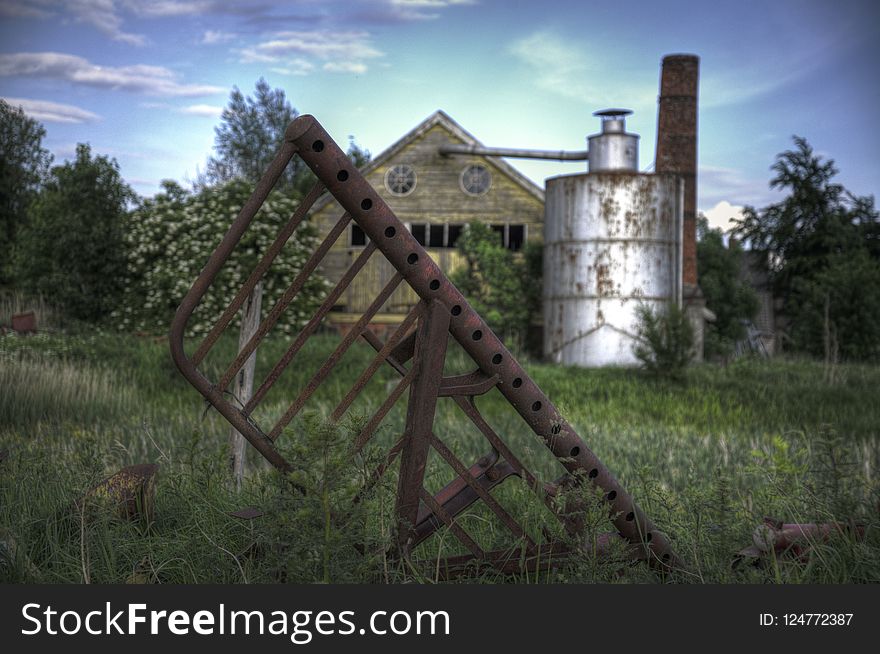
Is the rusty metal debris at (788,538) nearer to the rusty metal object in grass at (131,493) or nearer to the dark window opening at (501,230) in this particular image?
the rusty metal object in grass at (131,493)

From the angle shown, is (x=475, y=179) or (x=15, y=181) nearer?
(x=475, y=179)

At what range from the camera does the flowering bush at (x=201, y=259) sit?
53.1ft

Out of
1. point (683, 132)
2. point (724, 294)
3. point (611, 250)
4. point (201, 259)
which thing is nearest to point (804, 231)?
point (724, 294)

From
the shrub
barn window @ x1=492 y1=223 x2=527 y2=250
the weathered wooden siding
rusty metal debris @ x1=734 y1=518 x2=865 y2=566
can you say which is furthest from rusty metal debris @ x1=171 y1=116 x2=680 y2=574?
barn window @ x1=492 y1=223 x2=527 y2=250

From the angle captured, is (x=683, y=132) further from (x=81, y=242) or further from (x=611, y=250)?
(x=81, y=242)

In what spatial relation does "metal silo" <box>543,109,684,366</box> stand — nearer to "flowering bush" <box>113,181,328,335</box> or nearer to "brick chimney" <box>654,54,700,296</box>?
"brick chimney" <box>654,54,700,296</box>

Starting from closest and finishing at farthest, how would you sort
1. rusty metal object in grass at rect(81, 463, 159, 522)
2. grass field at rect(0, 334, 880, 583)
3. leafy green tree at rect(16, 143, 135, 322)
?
grass field at rect(0, 334, 880, 583) → rusty metal object in grass at rect(81, 463, 159, 522) → leafy green tree at rect(16, 143, 135, 322)

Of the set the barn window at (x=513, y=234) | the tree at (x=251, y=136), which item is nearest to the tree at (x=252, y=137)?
the tree at (x=251, y=136)

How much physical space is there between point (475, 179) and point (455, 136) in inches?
40.9

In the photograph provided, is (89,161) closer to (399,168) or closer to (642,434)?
(399,168)

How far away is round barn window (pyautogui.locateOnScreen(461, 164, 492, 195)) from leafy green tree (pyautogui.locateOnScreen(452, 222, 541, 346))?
131cm

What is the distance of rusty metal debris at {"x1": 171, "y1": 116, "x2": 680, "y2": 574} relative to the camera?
260 centimetres

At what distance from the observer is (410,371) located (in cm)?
270

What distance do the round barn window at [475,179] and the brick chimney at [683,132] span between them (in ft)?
12.2
